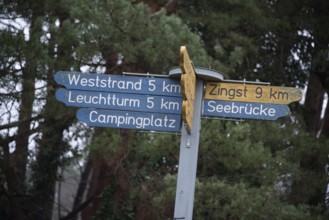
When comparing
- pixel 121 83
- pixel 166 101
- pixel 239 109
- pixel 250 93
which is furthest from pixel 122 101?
pixel 250 93

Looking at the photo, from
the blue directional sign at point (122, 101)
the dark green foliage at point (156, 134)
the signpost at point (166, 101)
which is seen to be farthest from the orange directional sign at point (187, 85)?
the dark green foliage at point (156, 134)

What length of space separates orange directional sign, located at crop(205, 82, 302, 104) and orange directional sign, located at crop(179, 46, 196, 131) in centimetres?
31

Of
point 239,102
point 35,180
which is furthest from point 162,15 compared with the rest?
point 35,180

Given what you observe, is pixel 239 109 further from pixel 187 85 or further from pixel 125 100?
pixel 125 100

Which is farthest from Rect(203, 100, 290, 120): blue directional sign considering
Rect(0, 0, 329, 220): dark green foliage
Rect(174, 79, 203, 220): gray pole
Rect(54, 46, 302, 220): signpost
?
Rect(0, 0, 329, 220): dark green foliage

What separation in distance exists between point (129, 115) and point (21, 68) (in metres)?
3.79

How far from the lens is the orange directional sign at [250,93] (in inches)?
231

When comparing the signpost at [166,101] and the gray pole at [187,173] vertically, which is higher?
the signpost at [166,101]

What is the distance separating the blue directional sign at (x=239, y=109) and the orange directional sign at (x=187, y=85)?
11.9 inches

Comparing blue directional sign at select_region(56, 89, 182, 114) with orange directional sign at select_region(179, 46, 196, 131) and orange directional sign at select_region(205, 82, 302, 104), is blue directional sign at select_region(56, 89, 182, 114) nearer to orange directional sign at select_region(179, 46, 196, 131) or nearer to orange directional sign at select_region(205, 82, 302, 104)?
orange directional sign at select_region(179, 46, 196, 131)

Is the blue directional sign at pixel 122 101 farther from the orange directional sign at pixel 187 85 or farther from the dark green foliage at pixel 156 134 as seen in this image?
the dark green foliage at pixel 156 134

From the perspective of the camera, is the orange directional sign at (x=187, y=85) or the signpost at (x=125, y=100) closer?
the orange directional sign at (x=187, y=85)

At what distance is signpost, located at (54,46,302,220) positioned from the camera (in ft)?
18.8

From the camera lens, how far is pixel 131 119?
229 inches
